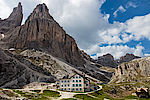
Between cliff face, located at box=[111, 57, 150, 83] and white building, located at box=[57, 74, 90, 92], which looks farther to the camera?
cliff face, located at box=[111, 57, 150, 83]

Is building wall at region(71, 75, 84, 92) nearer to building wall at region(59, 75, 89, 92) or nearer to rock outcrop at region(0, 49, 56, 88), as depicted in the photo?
building wall at region(59, 75, 89, 92)

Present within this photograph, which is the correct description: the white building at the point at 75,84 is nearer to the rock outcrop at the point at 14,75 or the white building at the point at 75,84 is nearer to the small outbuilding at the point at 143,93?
the small outbuilding at the point at 143,93

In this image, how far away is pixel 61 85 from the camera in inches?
3066

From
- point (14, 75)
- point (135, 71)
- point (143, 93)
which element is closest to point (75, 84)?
point (143, 93)

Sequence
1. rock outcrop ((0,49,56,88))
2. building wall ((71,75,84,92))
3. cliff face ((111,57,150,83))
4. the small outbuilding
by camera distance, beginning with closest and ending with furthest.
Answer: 1. the small outbuilding
2. building wall ((71,75,84,92))
3. rock outcrop ((0,49,56,88))
4. cliff face ((111,57,150,83))

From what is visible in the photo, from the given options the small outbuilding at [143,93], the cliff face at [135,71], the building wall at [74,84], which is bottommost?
the small outbuilding at [143,93]

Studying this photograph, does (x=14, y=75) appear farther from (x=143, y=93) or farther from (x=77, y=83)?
(x=143, y=93)

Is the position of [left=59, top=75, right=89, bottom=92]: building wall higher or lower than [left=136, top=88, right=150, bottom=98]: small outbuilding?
higher

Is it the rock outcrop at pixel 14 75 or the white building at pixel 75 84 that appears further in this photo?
the rock outcrop at pixel 14 75

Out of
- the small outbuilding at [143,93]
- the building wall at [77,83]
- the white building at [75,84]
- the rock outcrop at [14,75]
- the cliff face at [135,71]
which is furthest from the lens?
the cliff face at [135,71]

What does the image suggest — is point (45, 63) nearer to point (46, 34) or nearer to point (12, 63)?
point (12, 63)

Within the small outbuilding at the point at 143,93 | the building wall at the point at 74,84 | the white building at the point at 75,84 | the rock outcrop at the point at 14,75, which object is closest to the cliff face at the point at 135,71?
the small outbuilding at the point at 143,93

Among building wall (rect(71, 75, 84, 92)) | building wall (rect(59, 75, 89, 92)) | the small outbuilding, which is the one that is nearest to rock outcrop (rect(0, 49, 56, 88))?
building wall (rect(59, 75, 89, 92))

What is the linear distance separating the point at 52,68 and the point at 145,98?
92.3 meters
